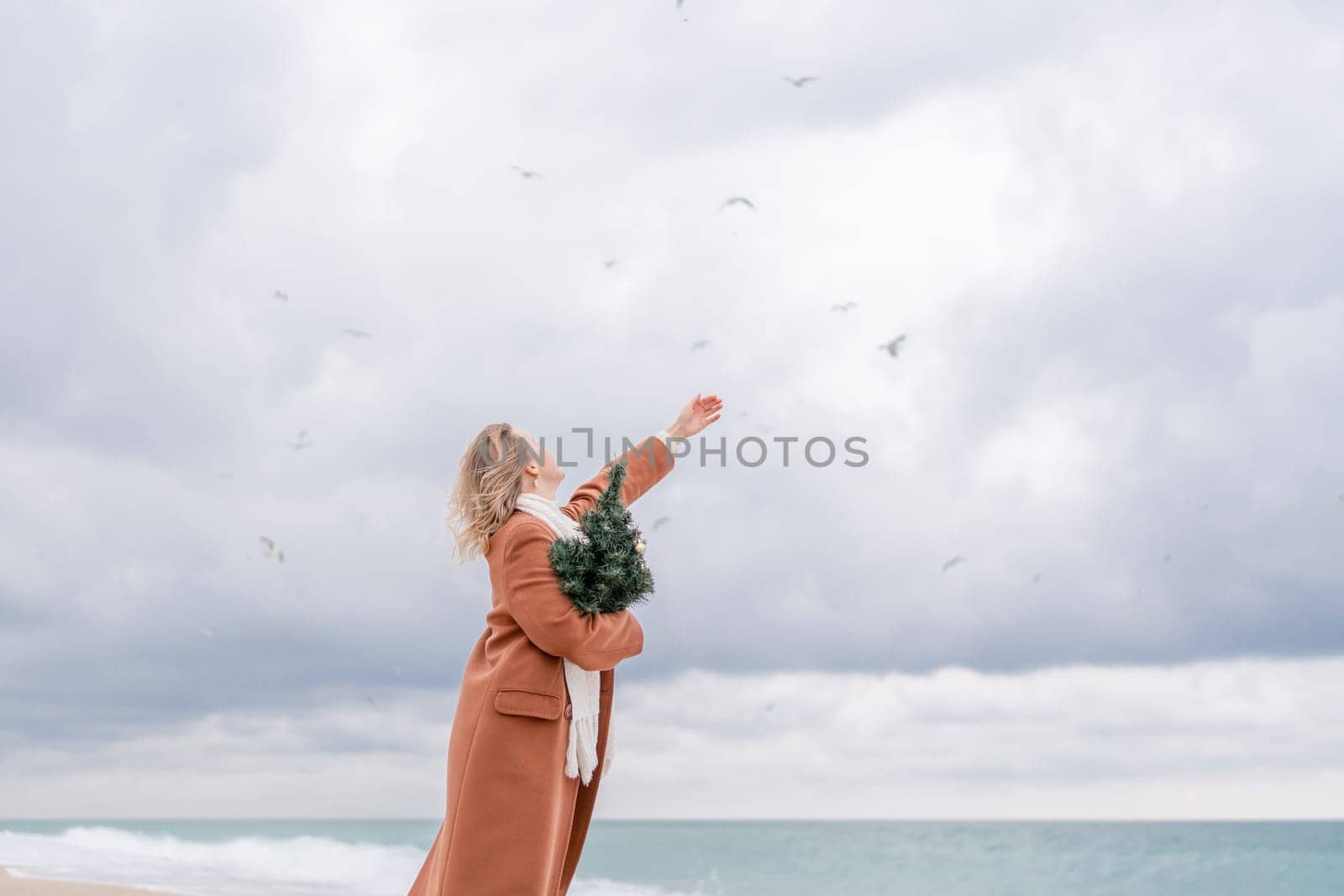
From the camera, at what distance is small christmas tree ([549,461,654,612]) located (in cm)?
329

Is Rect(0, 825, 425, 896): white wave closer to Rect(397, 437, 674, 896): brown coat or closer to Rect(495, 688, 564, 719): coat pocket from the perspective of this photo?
Rect(397, 437, 674, 896): brown coat

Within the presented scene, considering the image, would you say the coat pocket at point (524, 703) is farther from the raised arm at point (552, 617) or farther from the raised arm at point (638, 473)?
the raised arm at point (638, 473)

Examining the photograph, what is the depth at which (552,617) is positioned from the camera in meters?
3.24

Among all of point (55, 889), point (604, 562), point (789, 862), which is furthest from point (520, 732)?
point (789, 862)

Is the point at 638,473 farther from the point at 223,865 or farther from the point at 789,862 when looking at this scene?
the point at 789,862

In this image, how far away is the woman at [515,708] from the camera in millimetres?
3273

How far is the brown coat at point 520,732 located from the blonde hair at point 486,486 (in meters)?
0.07

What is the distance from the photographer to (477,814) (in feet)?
10.8

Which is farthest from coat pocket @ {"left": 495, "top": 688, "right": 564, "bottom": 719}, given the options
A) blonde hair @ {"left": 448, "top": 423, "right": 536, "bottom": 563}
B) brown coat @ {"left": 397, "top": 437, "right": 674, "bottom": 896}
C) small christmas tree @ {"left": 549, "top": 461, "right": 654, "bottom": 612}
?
blonde hair @ {"left": 448, "top": 423, "right": 536, "bottom": 563}

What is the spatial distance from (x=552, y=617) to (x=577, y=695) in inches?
11.4

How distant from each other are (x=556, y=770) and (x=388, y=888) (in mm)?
11417

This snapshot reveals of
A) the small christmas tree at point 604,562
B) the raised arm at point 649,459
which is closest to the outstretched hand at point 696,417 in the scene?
the raised arm at point 649,459

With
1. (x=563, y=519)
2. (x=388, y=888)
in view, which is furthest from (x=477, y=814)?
(x=388, y=888)

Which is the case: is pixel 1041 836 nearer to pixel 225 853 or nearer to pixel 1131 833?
pixel 1131 833
